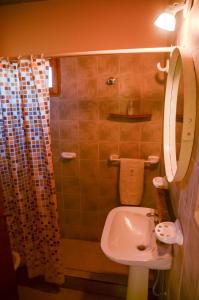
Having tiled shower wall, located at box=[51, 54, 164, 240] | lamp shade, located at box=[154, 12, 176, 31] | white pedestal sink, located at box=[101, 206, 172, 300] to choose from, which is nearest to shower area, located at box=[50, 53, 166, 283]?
tiled shower wall, located at box=[51, 54, 164, 240]

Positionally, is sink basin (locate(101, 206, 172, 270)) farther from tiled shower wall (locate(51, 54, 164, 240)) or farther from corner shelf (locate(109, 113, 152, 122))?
corner shelf (locate(109, 113, 152, 122))

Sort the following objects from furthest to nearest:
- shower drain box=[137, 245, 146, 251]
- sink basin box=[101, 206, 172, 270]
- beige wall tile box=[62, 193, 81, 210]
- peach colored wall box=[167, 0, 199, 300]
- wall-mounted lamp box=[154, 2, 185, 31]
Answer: beige wall tile box=[62, 193, 81, 210], shower drain box=[137, 245, 146, 251], wall-mounted lamp box=[154, 2, 185, 31], sink basin box=[101, 206, 172, 270], peach colored wall box=[167, 0, 199, 300]

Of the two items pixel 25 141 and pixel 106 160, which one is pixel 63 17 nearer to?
pixel 25 141

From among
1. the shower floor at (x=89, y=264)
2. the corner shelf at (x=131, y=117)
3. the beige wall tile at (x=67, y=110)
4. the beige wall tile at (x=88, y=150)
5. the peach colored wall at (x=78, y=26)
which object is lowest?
the shower floor at (x=89, y=264)

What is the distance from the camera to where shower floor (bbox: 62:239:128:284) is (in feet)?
6.23

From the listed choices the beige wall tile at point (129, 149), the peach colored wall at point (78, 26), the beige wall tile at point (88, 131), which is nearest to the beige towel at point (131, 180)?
the beige wall tile at point (129, 149)

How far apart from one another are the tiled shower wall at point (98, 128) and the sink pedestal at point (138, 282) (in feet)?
3.44

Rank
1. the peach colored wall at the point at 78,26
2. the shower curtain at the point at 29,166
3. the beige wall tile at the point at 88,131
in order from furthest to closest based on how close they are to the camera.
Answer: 1. the beige wall tile at the point at 88,131
2. the peach colored wall at the point at 78,26
3. the shower curtain at the point at 29,166

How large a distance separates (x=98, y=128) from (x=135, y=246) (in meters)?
1.21

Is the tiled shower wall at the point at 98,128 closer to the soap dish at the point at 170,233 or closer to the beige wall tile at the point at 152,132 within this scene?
the beige wall tile at the point at 152,132

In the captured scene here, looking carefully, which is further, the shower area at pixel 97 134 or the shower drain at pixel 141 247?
the shower area at pixel 97 134

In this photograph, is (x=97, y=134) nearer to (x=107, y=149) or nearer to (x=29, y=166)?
(x=107, y=149)

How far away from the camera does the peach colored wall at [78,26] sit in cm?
187

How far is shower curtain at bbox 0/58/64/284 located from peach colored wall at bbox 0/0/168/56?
798mm
